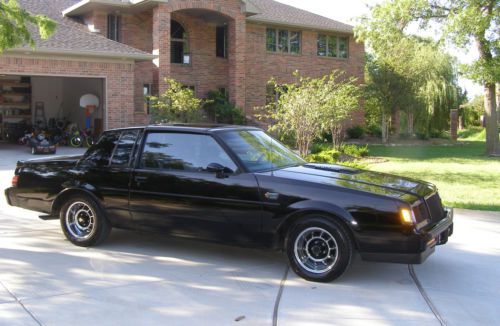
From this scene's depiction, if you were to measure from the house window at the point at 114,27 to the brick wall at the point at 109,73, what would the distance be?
10.5 ft

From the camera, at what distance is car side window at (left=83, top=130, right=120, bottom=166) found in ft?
22.8

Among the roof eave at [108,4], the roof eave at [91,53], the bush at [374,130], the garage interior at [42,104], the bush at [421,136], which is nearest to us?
the roof eave at [91,53]

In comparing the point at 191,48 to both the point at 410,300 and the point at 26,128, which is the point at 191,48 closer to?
the point at 26,128

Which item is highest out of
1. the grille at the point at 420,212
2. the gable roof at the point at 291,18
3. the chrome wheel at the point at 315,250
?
the gable roof at the point at 291,18

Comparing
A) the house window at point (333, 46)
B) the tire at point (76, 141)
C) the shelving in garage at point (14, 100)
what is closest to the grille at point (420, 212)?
the tire at point (76, 141)

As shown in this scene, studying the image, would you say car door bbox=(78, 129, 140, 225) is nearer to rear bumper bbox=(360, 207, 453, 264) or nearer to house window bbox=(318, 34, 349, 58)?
rear bumper bbox=(360, 207, 453, 264)

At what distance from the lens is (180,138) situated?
6562 mm

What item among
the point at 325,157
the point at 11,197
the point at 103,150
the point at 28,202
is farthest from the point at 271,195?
the point at 325,157

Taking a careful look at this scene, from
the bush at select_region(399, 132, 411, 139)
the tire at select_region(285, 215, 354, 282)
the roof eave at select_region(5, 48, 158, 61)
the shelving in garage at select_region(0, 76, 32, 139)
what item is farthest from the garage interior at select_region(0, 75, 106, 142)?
the tire at select_region(285, 215, 354, 282)

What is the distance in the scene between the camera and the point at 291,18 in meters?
29.2

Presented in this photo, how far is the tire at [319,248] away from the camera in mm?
5570

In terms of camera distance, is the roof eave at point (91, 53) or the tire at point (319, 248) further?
the roof eave at point (91, 53)

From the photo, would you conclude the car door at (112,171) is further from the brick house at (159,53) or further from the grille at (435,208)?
the brick house at (159,53)

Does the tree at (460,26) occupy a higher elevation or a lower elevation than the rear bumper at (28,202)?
higher
